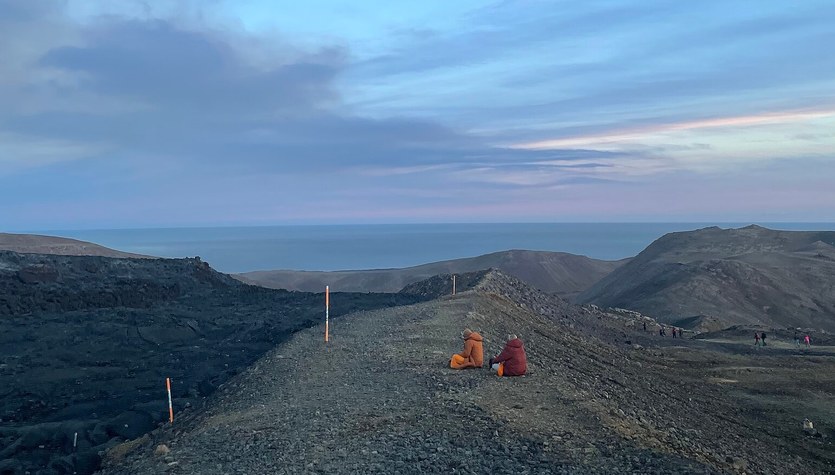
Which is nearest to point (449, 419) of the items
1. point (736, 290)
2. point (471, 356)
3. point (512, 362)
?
point (512, 362)

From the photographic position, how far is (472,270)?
93938mm

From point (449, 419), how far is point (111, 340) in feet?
49.6

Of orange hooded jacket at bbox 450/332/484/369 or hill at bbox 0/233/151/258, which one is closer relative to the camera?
orange hooded jacket at bbox 450/332/484/369

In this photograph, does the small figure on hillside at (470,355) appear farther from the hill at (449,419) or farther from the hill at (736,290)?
the hill at (736,290)

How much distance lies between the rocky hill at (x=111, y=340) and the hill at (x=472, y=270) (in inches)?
1843

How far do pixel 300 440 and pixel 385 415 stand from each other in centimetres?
151

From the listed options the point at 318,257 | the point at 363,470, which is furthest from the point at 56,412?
the point at 318,257

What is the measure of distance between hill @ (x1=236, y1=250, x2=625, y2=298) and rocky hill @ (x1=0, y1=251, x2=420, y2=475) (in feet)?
154

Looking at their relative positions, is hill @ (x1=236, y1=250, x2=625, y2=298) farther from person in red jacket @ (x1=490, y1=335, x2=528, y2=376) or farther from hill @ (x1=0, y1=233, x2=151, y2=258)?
person in red jacket @ (x1=490, y1=335, x2=528, y2=376)

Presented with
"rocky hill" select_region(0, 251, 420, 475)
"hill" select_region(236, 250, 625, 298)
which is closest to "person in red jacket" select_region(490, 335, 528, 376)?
"rocky hill" select_region(0, 251, 420, 475)

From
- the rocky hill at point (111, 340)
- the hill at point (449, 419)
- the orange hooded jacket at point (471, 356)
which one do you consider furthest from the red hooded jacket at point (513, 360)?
the rocky hill at point (111, 340)

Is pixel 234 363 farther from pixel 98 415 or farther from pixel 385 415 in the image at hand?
pixel 385 415

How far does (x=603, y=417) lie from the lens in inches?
418

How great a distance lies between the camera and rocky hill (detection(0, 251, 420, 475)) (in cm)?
1234
